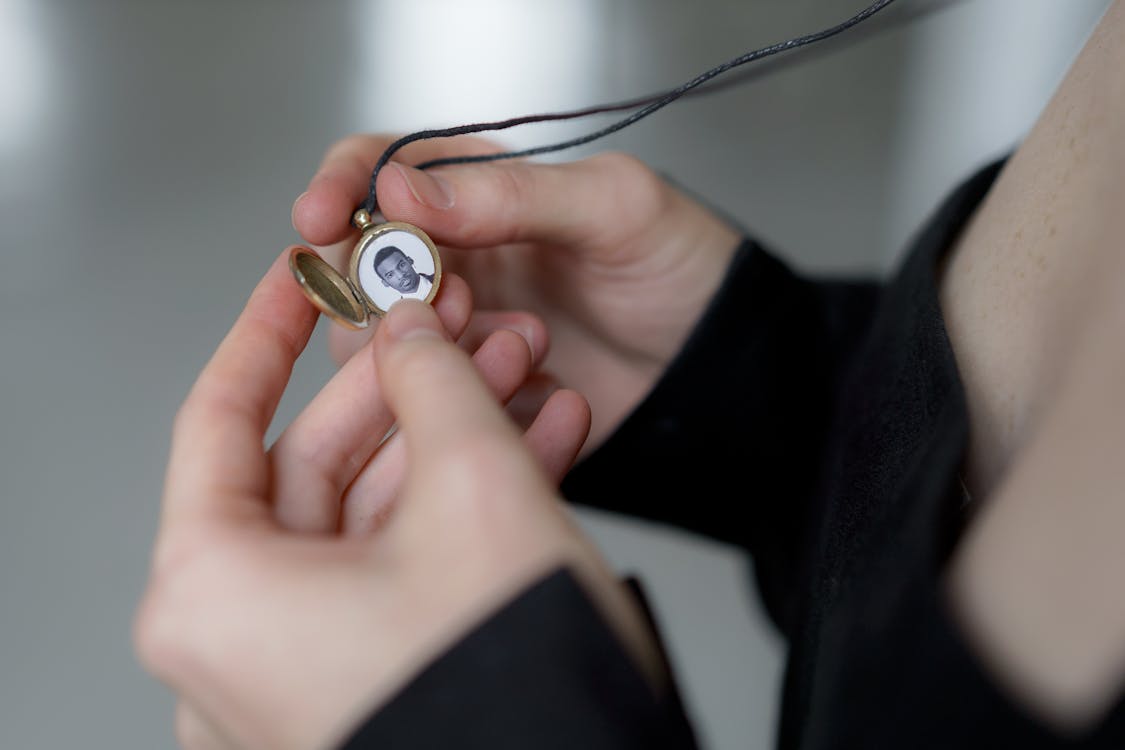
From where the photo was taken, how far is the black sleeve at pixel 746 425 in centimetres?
107

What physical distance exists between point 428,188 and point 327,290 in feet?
0.46

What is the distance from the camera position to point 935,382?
2.21ft

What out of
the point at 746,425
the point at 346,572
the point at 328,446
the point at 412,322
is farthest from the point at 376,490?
the point at 746,425

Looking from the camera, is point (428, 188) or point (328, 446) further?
point (428, 188)

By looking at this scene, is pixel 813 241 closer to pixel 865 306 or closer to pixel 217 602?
pixel 865 306

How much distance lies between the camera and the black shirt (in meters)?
0.48

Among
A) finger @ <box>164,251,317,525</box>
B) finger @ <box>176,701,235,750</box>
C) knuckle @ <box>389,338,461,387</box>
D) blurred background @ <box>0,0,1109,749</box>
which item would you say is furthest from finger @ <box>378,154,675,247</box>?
blurred background @ <box>0,0,1109,749</box>

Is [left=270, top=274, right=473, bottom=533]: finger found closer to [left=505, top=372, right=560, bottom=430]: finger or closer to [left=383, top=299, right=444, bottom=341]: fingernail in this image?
[left=383, top=299, right=444, bottom=341]: fingernail

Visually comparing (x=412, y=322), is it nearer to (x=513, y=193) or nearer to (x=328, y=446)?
(x=328, y=446)

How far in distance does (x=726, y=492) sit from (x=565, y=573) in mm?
681

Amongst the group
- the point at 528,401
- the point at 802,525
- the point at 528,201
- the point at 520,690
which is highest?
the point at 528,201

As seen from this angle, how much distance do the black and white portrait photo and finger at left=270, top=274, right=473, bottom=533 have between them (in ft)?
0.35

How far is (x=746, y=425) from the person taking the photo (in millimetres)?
1097

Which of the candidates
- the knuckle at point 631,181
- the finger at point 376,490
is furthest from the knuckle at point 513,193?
the finger at point 376,490
